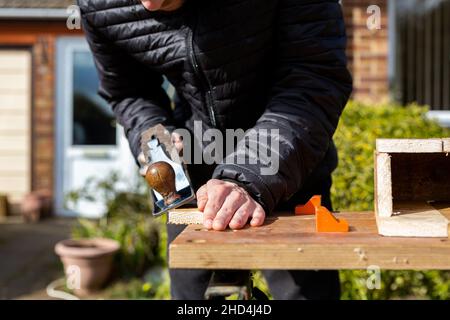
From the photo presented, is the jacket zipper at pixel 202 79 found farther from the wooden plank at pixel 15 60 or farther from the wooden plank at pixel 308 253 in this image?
the wooden plank at pixel 15 60

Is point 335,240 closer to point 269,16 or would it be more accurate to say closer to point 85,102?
point 269,16

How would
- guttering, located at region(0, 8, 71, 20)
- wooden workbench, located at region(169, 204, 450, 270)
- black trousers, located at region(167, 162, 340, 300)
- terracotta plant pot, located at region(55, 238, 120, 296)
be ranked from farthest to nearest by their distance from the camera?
guttering, located at region(0, 8, 71, 20)
terracotta plant pot, located at region(55, 238, 120, 296)
black trousers, located at region(167, 162, 340, 300)
wooden workbench, located at region(169, 204, 450, 270)

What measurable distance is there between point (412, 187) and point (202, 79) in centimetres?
73

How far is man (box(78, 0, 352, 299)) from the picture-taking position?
5.11ft

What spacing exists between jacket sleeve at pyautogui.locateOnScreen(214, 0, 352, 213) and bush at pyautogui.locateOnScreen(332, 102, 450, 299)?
1777 mm

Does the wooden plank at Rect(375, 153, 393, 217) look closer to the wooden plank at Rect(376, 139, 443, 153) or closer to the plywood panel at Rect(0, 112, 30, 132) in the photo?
the wooden plank at Rect(376, 139, 443, 153)

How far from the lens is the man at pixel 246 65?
61.3 inches

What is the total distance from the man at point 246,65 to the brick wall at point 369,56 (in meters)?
4.54

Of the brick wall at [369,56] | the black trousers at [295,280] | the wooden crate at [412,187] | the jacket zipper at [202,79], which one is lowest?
the black trousers at [295,280]

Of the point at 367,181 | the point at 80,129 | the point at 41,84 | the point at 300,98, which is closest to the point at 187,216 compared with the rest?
the point at 300,98

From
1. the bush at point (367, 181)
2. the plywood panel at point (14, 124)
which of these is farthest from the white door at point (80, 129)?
the bush at point (367, 181)

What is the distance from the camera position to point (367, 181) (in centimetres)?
346

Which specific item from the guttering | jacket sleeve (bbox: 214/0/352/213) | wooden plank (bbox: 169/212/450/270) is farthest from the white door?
wooden plank (bbox: 169/212/450/270)
